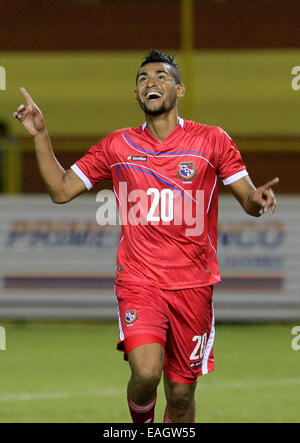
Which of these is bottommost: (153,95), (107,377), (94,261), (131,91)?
(107,377)

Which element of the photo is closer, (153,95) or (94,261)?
(153,95)

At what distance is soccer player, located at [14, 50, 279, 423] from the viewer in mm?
6754

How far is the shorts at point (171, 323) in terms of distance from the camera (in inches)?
261

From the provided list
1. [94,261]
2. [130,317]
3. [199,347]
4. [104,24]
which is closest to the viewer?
[130,317]

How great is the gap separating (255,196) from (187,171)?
55cm

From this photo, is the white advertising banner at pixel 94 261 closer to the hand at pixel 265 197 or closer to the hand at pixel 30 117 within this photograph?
the hand at pixel 30 117

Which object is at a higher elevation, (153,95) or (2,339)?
(153,95)

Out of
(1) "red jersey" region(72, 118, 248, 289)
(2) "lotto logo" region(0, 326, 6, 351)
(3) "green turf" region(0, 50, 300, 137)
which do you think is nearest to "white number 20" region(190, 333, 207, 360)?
(1) "red jersey" region(72, 118, 248, 289)

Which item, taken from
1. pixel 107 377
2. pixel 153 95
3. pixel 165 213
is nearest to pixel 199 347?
pixel 165 213

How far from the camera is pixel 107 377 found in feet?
34.8

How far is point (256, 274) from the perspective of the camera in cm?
1395

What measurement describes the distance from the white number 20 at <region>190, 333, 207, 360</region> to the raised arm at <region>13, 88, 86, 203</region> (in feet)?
3.83

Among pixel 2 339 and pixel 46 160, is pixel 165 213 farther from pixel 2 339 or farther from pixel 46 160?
pixel 2 339
